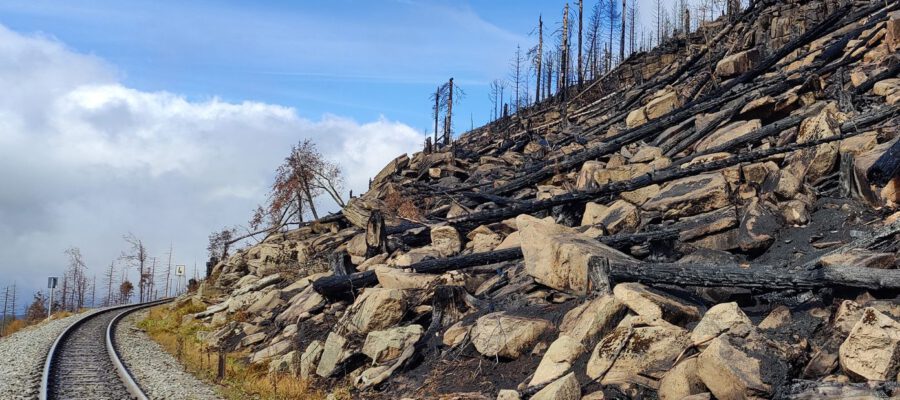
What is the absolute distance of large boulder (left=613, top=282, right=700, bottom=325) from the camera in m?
8.31

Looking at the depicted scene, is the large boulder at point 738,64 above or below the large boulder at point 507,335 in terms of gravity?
above

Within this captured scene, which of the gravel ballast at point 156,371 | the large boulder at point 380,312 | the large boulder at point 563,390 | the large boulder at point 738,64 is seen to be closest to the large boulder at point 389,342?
the large boulder at point 380,312

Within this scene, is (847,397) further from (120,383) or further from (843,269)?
(120,383)

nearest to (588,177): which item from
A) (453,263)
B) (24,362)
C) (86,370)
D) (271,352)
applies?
(453,263)

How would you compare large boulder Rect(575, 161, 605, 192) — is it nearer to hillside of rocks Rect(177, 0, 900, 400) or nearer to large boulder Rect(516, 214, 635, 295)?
hillside of rocks Rect(177, 0, 900, 400)

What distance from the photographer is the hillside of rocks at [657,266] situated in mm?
7164

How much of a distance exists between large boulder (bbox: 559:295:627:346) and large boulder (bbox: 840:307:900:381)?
310 cm

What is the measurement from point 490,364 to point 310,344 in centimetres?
512

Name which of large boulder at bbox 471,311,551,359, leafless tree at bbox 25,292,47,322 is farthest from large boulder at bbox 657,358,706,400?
leafless tree at bbox 25,292,47,322

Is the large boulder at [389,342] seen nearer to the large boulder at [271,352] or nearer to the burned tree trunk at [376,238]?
the large boulder at [271,352]

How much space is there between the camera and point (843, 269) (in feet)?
24.2

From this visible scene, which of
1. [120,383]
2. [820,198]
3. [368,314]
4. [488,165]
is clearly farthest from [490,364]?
[488,165]

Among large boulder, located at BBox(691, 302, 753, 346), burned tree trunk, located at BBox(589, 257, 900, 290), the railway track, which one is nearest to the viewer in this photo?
burned tree trunk, located at BBox(589, 257, 900, 290)

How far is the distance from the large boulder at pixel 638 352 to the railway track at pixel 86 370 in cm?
840
